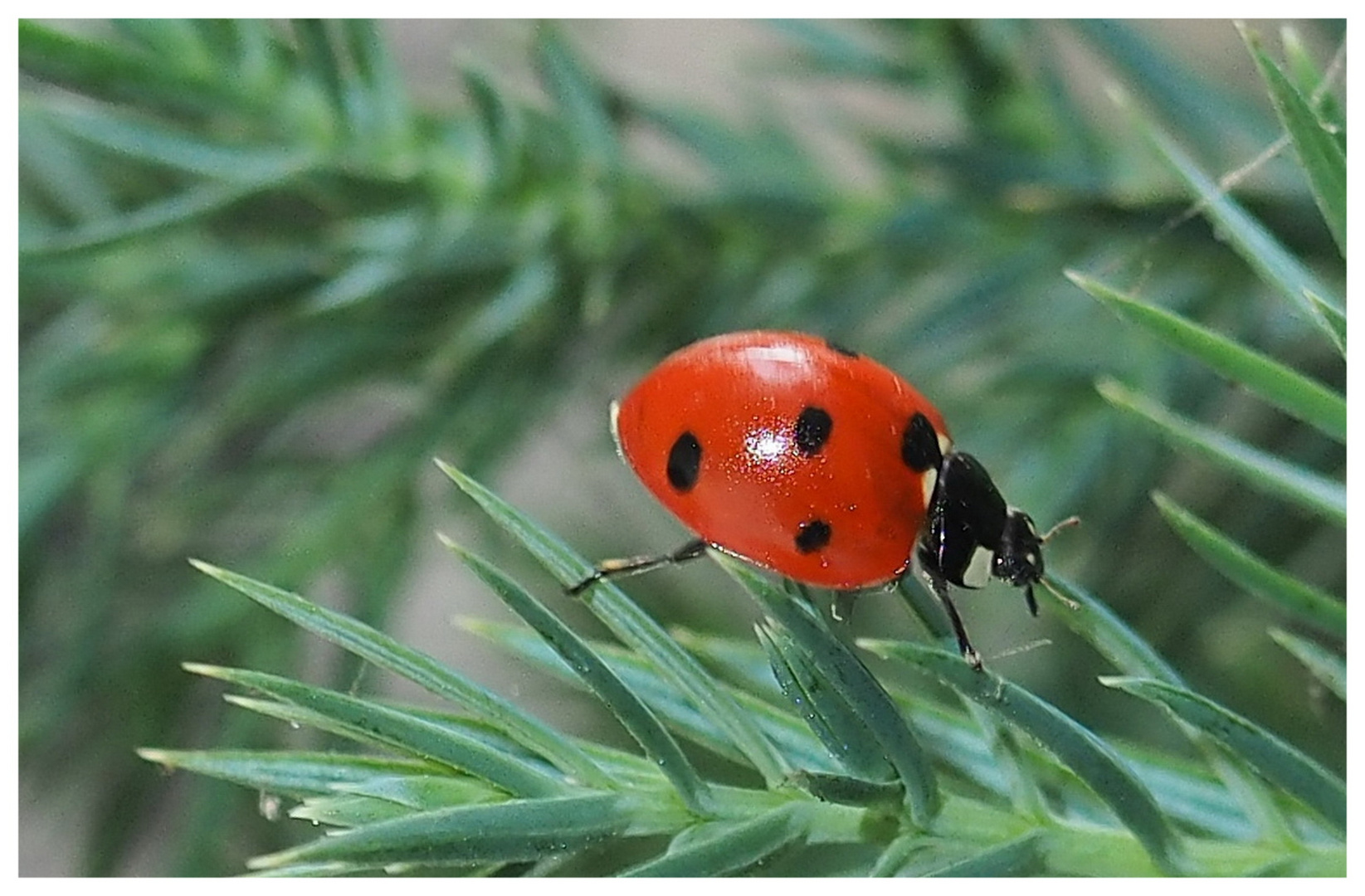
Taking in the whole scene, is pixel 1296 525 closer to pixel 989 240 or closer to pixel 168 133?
pixel 989 240

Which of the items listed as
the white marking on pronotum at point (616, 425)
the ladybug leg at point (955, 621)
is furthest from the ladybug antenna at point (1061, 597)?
the white marking on pronotum at point (616, 425)

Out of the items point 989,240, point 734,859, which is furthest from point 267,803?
point 989,240

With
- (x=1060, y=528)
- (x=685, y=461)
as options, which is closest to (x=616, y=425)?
(x=685, y=461)

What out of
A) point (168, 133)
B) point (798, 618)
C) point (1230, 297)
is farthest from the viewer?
point (1230, 297)

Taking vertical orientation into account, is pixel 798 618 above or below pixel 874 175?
below

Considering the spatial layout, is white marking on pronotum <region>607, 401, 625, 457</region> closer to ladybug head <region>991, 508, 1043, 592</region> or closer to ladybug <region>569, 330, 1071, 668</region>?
ladybug <region>569, 330, 1071, 668</region>

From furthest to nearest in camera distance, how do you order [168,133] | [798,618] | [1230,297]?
[1230,297], [168,133], [798,618]

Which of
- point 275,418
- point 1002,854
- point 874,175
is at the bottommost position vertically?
point 1002,854
